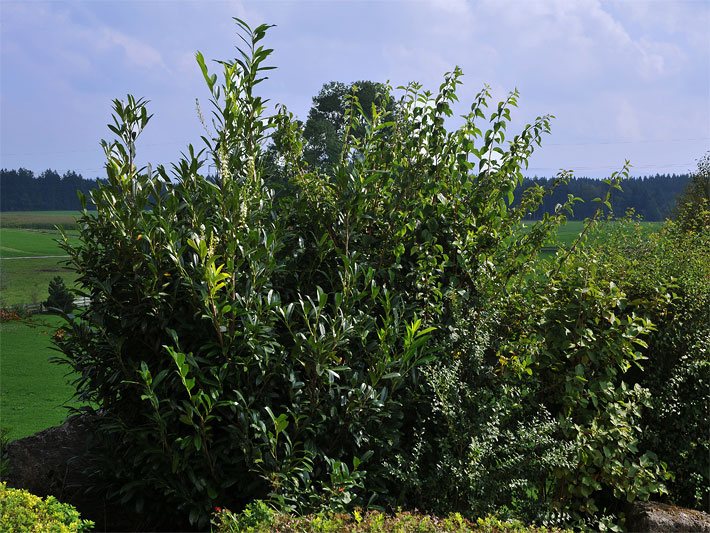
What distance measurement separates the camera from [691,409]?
5.04m

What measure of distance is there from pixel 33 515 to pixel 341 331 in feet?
6.01

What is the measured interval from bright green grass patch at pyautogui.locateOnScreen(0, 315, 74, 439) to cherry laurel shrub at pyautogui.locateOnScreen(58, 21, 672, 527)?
8.51ft

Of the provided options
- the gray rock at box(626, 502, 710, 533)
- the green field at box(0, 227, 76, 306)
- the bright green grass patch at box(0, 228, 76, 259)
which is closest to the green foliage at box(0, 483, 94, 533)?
the gray rock at box(626, 502, 710, 533)

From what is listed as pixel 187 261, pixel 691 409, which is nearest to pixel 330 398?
pixel 187 261

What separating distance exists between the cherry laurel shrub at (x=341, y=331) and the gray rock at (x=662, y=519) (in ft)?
0.46

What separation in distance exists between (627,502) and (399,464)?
1.96m

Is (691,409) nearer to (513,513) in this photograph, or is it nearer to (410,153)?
(513,513)

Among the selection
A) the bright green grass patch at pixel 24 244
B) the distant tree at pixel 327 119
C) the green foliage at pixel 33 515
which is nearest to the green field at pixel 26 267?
the bright green grass patch at pixel 24 244

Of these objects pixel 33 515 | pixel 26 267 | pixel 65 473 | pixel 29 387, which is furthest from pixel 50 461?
pixel 26 267

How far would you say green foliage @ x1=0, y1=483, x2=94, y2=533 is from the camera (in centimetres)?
315

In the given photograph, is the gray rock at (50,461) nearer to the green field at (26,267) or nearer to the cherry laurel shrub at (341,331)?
the cherry laurel shrub at (341,331)

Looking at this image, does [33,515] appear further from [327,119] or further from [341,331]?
[327,119]

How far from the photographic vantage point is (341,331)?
146 inches

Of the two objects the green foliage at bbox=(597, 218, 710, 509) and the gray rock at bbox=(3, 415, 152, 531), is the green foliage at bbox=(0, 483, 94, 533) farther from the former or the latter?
the green foliage at bbox=(597, 218, 710, 509)
